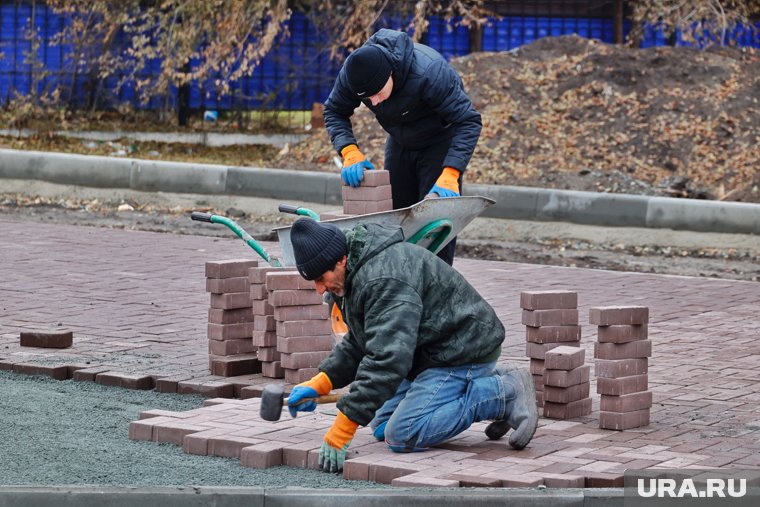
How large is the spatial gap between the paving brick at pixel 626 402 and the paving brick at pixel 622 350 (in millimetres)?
175

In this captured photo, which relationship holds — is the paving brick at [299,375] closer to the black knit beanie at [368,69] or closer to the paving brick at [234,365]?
the paving brick at [234,365]

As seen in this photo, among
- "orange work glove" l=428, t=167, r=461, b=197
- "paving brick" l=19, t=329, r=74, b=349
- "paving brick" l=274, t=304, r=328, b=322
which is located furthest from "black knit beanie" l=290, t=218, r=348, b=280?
"paving brick" l=19, t=329, r=74, b=349

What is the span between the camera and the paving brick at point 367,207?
7.16m

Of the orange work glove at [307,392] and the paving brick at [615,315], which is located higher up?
the paving brick at [615,315]

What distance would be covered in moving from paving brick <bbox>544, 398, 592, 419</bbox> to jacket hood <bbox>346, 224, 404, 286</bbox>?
1337 mm

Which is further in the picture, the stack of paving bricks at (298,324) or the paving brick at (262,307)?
the paving brick at (262,307)

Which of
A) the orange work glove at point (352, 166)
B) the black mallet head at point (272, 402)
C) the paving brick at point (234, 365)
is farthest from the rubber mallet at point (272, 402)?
the orange work glove at point (352, 166)

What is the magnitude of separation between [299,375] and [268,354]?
1.09 ft

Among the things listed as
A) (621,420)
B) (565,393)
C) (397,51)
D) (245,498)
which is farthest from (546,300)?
(245,498)

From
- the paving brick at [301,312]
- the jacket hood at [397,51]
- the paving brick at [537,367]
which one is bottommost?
the paving brick at [537,367]

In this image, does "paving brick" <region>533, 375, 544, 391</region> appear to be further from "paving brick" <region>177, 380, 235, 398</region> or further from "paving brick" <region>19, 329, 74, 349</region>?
"paving brick" <region>19, 329, 74, 349</region>

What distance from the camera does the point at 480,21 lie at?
57.3 feet

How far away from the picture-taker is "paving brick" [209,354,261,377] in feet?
23.8

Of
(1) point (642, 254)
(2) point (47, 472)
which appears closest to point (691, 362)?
(2) point (47, 472)
